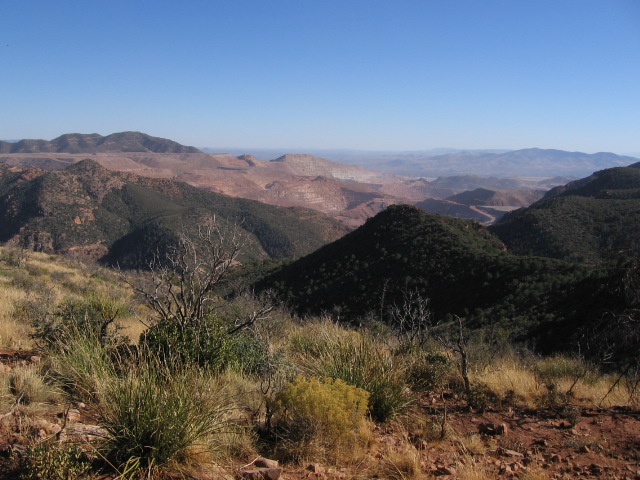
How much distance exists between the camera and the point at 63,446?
97.0 inches

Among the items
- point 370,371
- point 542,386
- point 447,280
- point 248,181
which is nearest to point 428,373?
point 370,371

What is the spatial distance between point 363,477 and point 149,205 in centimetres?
6000

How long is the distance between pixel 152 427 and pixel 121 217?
189ft

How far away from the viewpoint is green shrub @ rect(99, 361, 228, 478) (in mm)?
2439

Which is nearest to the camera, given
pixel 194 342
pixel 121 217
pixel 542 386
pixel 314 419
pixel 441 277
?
pixel 314 419

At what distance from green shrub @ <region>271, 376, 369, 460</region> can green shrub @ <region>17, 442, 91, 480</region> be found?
127cm

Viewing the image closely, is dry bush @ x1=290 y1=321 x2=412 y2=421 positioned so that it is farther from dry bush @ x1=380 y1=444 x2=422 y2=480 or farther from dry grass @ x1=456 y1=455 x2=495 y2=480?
dry grass @ x1=456 y1=455 x2=495 y2=480

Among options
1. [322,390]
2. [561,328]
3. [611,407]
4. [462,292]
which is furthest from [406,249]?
[322,390]

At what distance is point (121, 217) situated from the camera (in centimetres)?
5416

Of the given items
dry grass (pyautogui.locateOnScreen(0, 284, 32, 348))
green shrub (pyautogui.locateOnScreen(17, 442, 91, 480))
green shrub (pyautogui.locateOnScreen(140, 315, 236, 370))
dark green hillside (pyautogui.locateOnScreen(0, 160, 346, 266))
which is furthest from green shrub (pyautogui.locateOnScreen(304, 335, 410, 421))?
dark green hillside (pyautogui.locateOnScreen(0, 160, 346, 266))

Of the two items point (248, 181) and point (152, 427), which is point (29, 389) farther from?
point (248, 181)

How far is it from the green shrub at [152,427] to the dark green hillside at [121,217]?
39.4 metres

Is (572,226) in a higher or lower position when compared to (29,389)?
lower

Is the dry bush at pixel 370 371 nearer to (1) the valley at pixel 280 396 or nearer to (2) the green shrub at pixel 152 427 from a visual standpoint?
(1) the valley at pixel 280 396
